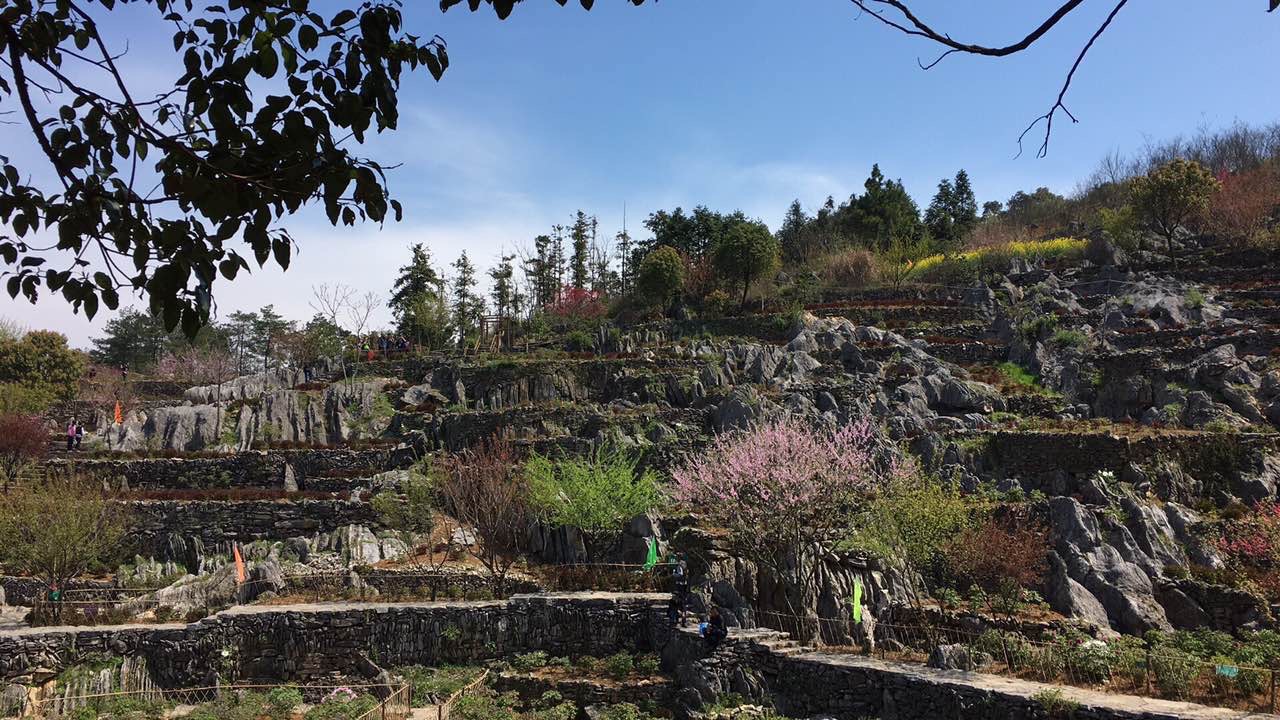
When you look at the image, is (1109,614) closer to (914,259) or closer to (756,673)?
(756,673)

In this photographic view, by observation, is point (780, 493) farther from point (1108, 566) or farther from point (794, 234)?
point (794, 234)

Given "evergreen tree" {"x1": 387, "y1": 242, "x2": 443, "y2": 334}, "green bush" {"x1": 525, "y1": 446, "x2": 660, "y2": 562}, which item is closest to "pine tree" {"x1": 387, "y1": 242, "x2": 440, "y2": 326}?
"evergreen tree" {"x1": 387, "y1": 242, "x2": 443, "y2": 334}

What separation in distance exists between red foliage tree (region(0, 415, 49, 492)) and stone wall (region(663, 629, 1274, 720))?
31.4m

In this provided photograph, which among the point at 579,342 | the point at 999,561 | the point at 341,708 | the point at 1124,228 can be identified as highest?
the point at 1124,228

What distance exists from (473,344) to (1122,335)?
39.0 m

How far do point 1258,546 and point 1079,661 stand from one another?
477 inches

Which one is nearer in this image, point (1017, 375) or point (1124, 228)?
point (1017, 375)

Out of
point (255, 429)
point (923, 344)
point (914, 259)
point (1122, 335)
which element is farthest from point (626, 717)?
point (914, 259)

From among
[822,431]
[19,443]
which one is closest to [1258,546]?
[822,431]

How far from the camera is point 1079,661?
1706 centimetres

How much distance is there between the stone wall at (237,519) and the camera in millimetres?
33844

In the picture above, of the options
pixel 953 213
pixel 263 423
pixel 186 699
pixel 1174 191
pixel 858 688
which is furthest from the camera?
pixel 953 213

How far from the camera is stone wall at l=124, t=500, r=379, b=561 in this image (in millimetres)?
33844

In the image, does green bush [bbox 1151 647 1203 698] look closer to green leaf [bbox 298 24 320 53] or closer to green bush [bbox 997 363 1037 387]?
green leaf [bbox 298 24 320 53]
